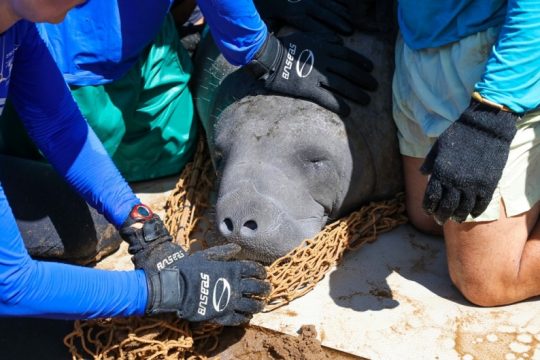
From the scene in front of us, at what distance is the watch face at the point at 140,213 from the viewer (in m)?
2.84

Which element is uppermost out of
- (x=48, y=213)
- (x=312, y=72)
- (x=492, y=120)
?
(x=492, y=120)

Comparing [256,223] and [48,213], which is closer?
[256,223]

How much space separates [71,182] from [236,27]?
2.42 ft

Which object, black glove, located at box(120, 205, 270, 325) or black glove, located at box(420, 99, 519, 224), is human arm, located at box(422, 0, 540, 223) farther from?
black glove, located at box(120, 205, 270, 325)

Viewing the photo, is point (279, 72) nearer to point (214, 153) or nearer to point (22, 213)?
point (214, 153)

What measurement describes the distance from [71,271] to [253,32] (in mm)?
1032

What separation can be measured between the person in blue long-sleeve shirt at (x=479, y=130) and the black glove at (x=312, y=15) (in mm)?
305

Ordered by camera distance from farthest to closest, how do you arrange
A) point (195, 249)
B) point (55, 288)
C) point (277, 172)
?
point (195, 249) < point (277, 172) < point (55, 288)

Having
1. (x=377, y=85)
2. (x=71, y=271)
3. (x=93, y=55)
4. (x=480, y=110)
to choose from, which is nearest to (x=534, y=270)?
(x=480, y=110)

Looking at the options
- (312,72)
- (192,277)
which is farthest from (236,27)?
(192,277)

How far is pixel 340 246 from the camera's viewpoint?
310 cm

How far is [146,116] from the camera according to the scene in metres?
3.50

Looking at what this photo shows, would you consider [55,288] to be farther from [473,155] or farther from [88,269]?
[473,155]

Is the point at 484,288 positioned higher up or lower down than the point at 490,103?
lower down
